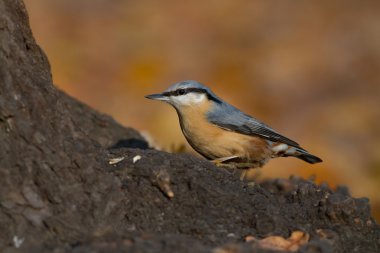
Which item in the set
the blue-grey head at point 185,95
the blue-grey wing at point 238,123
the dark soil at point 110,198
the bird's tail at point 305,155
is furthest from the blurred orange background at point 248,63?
the dark soil at point 110,198

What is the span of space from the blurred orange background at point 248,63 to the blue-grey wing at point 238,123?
4.51 metres

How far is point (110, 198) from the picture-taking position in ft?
14.5

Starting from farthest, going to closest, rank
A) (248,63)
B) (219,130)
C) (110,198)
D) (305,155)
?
(248,63), (305,155), (219,130), (110,198)

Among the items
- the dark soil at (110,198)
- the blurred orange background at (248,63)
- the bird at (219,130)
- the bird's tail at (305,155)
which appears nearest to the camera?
the dark soil at (110,198)

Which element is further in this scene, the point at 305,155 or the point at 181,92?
the point at 305,155

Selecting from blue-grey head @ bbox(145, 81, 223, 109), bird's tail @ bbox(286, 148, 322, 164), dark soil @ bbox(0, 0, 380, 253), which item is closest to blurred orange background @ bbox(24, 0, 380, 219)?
bird's tail @ bbox(286, 148, 322, 164)

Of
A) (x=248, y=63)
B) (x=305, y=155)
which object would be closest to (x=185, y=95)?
(x=305, y=155)

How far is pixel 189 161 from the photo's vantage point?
16.3 ft

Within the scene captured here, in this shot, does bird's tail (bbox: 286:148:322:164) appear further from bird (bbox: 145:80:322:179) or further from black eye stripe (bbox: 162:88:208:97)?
black eye stripe (bbox: 162:88:208:97)

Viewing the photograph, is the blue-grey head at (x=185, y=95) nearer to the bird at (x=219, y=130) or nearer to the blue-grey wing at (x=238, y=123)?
the bird at (x=219, y=130)

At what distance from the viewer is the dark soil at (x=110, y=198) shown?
161 inches

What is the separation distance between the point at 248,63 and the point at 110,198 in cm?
1263

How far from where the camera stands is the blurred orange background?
43.8 feet

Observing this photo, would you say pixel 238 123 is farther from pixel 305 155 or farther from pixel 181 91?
pixel 305 155
